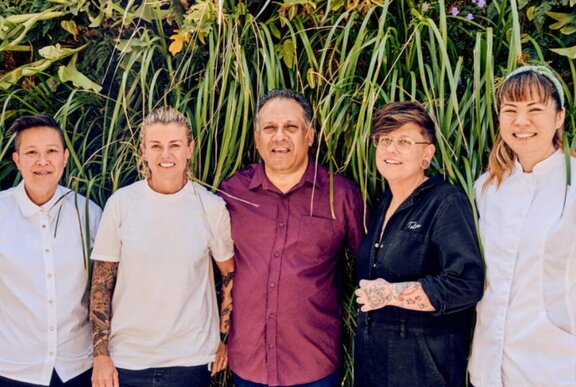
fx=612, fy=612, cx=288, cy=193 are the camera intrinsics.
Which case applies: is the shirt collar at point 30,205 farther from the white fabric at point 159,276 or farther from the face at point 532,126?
the face at point 532,126

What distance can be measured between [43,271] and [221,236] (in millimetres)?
715

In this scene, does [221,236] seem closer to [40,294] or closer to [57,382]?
[40,294]

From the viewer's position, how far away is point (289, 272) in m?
2.46

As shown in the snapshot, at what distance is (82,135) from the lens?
2918 mm

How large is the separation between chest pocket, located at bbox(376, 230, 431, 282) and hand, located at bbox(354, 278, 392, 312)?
7cm

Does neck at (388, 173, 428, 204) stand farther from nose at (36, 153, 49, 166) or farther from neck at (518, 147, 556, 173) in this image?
nose at (36, 153, 49, 166)

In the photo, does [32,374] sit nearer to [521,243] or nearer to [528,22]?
[521,243]

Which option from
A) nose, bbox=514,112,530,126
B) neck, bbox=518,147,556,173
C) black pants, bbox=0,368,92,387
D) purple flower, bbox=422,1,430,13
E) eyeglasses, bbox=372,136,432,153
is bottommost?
black pants, bbox=0,368,92,387

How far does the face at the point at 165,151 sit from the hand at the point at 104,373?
74 centimetres

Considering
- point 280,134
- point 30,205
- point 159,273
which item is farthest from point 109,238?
point 280,134

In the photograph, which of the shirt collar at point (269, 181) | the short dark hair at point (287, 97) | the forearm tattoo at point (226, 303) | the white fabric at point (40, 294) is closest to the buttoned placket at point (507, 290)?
the shirt collar at point (269, 181)

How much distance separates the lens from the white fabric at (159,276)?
7.90 feet

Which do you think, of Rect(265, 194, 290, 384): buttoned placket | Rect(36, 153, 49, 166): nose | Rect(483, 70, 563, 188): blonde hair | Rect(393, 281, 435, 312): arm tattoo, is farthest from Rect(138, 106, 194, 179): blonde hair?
Rect(483, 70, 563, 188): blonde hair

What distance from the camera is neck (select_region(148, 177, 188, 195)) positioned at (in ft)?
8.23
